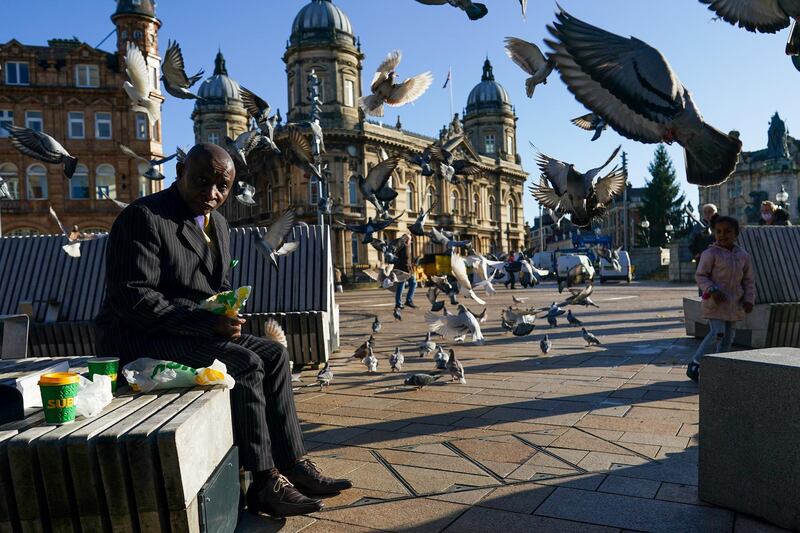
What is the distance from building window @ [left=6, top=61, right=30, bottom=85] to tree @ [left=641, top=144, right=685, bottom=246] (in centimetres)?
5468

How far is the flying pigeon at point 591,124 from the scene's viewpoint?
4.07m

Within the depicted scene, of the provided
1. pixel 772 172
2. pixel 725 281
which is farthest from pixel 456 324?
pixel 772 172

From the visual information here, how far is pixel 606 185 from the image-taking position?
6109 mm

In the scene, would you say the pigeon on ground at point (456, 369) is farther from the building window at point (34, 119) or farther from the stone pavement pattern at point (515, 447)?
the building window at point (34, 119)

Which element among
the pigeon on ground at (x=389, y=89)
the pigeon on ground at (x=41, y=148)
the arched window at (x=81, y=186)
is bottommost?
the pigeon on ground at (x=41, y=148)

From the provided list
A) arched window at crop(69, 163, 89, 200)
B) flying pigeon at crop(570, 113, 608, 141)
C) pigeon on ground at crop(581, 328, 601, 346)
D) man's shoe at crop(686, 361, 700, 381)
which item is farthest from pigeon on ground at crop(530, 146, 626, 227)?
arched window at crop(69, 163, 89, 200)

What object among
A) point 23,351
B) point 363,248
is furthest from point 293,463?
point 363,248

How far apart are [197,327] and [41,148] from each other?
6.13 meters

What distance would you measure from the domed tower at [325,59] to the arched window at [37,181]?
1757 cm

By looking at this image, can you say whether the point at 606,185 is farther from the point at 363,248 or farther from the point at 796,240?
the point at 363,248

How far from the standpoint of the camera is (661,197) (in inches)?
2517

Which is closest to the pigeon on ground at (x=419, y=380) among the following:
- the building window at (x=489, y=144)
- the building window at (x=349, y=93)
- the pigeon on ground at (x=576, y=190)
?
the pigeon on ground at (x=576, y=190)

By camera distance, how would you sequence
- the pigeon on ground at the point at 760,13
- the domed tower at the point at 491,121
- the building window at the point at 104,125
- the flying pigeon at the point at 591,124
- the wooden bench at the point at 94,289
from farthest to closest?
the domed tower at the point at 491,121, the building window at the point at 104,125, the wooden bench at the point at 94,289, the flying pigeon at the point at 591,124, the pigeon on ground at the point at 760,13

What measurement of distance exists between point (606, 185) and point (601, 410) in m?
2.24
